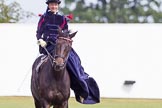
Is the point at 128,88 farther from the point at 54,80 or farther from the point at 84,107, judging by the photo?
the point at 54,80

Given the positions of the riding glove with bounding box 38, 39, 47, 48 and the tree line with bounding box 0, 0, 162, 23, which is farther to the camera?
the tree line with bounding box 0, 0, 162, 23

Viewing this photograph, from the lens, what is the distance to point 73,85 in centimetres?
1127

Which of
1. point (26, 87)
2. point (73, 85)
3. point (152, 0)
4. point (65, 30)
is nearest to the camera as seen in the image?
point (65, 30)

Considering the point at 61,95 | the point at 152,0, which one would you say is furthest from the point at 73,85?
the point at 152,0

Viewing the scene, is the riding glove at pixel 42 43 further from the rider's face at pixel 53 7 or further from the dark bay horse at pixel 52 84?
the rider's face at pixel 53 7

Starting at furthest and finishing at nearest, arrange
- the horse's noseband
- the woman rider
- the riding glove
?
the woman rider → the riding glove → the horse's noseband

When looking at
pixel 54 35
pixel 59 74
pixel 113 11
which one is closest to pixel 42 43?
pixel 54 35

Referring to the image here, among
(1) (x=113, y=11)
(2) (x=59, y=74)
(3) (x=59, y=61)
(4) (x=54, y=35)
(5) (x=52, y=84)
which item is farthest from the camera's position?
(1) (x=113, y=11)

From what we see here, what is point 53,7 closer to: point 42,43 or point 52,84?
point 42,43

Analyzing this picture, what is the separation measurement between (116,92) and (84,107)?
27.1 ft

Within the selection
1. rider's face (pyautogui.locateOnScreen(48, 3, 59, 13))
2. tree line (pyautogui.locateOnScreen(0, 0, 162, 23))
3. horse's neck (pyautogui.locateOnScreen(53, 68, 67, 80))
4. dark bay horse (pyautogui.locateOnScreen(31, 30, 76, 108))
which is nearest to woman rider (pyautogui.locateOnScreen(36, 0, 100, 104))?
rider's face (pyautogui.locateOnScreen(48, 3, 59, 13))

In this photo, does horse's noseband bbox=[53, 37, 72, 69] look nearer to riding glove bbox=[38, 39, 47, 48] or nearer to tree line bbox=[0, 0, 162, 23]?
riding glove bbox=[38, 39, 47, 48]

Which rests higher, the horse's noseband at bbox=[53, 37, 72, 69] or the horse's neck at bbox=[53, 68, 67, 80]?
the horse's noseband at bbox=[53, 37, 72, 69]

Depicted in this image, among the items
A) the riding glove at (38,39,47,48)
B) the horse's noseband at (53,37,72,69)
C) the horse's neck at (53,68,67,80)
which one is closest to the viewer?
the horse's noseband at (53,37,72,69)
